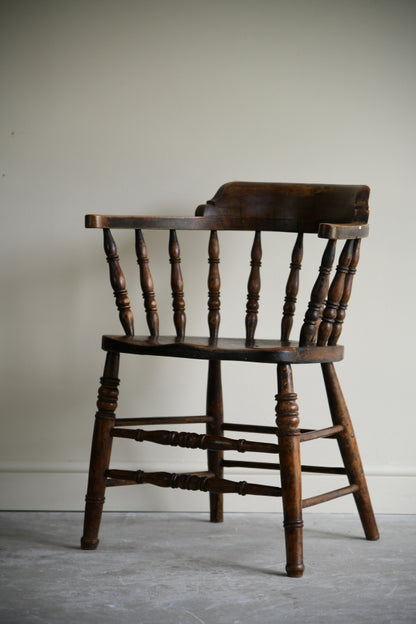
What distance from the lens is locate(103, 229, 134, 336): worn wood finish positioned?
5.71 feet

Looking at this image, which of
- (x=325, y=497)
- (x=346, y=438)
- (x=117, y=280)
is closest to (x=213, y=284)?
(x=117, y=280)

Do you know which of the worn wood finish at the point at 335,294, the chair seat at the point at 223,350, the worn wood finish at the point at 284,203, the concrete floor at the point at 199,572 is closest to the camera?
the concrete floor at the point at 199,572

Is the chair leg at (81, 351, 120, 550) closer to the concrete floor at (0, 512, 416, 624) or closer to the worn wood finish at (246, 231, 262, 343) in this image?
the concrete floor at (0, 512, 416, 624)

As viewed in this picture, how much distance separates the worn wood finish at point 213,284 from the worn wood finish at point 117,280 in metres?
0.26

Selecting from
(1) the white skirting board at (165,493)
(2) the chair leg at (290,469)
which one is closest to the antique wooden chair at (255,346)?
(2) the chair leg at (290,469)

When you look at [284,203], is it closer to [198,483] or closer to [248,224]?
[248,224]

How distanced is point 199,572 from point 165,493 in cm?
55

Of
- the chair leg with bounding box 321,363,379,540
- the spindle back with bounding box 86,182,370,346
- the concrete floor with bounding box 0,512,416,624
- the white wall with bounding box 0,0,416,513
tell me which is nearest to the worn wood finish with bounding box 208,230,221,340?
the spindle back with bounding box 86,182,370,346

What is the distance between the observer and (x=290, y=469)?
60.3 inches

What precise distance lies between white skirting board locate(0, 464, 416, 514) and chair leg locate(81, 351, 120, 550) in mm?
380

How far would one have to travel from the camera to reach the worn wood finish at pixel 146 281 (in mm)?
1833

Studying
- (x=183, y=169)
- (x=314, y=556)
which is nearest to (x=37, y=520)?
(x=314, y=556)

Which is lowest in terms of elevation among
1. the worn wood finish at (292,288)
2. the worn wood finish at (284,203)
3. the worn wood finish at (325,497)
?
the worn wood finish at (325,497)

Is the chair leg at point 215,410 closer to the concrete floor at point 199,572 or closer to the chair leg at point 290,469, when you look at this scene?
the concrete floor at point 199,572
